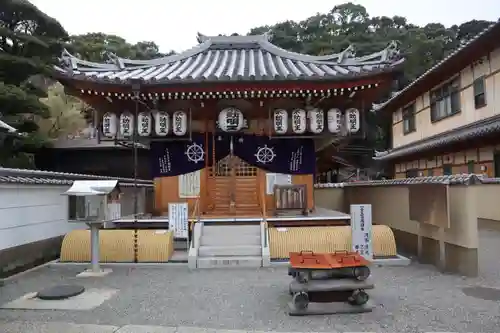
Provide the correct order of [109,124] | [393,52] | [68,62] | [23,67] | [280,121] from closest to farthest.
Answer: [393,52], [68,62], [280,121], [109,124], [23,67]

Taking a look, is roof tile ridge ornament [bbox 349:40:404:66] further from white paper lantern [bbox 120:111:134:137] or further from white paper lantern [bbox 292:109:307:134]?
white paper lantern [bbox 120:111:134:137]

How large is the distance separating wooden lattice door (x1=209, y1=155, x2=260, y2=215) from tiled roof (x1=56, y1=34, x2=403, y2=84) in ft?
10.2

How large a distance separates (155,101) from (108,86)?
1406 millimetres

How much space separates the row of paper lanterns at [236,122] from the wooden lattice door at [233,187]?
1760 millimetres

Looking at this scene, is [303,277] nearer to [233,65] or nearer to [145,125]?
[145,125]

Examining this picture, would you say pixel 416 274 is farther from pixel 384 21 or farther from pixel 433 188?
pixel 384 21

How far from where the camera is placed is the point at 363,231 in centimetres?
948

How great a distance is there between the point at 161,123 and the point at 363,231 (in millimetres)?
6738

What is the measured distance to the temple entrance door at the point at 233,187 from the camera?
44.7 feet

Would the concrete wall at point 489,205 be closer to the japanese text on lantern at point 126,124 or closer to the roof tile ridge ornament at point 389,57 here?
the roof tile ridge ornament at point 389,57

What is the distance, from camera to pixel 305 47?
151 ft

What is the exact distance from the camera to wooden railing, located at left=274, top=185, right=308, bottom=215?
12.5m

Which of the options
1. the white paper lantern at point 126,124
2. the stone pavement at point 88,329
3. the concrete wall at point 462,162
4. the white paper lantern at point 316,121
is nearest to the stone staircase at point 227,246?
the white paper lantern at point 316,121

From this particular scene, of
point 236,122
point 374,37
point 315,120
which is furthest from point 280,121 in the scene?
point 374,37
